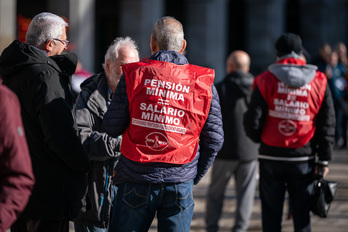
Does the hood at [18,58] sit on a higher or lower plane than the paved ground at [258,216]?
higher

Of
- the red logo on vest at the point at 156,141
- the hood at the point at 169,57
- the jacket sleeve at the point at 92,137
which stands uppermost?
the hood at the point at 169,57

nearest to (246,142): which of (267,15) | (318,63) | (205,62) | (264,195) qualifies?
(264,195)

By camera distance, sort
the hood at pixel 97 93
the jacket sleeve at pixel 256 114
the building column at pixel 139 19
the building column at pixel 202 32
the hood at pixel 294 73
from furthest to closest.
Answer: the building column at pixel 202 32 → the building column at pixel 139 19 → the jacket sleeve at pixel 256 114 → the hood at pixel 294 73 → the hood at pixel 97 93

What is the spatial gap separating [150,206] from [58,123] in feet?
2.12

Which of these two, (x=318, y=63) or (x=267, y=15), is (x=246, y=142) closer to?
(x=318, y=63)

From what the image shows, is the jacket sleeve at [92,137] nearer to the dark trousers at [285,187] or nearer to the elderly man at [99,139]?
the elderly man at [99,139]

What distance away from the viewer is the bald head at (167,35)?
3.66m

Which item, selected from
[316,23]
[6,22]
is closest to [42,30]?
[6,22]

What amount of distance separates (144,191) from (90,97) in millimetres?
903

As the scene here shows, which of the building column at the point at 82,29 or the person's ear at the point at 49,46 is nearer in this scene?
the person's ear at the point at 49,46

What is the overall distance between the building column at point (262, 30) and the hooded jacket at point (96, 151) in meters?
19.2

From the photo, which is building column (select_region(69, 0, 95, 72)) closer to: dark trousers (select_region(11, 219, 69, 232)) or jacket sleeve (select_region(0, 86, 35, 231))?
dark trousers (select_region(11, 219, 69, 232))

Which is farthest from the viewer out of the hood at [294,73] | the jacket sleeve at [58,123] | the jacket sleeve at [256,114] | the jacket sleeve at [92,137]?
the jacket sleeve at [256,114]

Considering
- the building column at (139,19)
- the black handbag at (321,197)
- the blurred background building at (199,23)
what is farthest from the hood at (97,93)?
the building column at (139,19)
